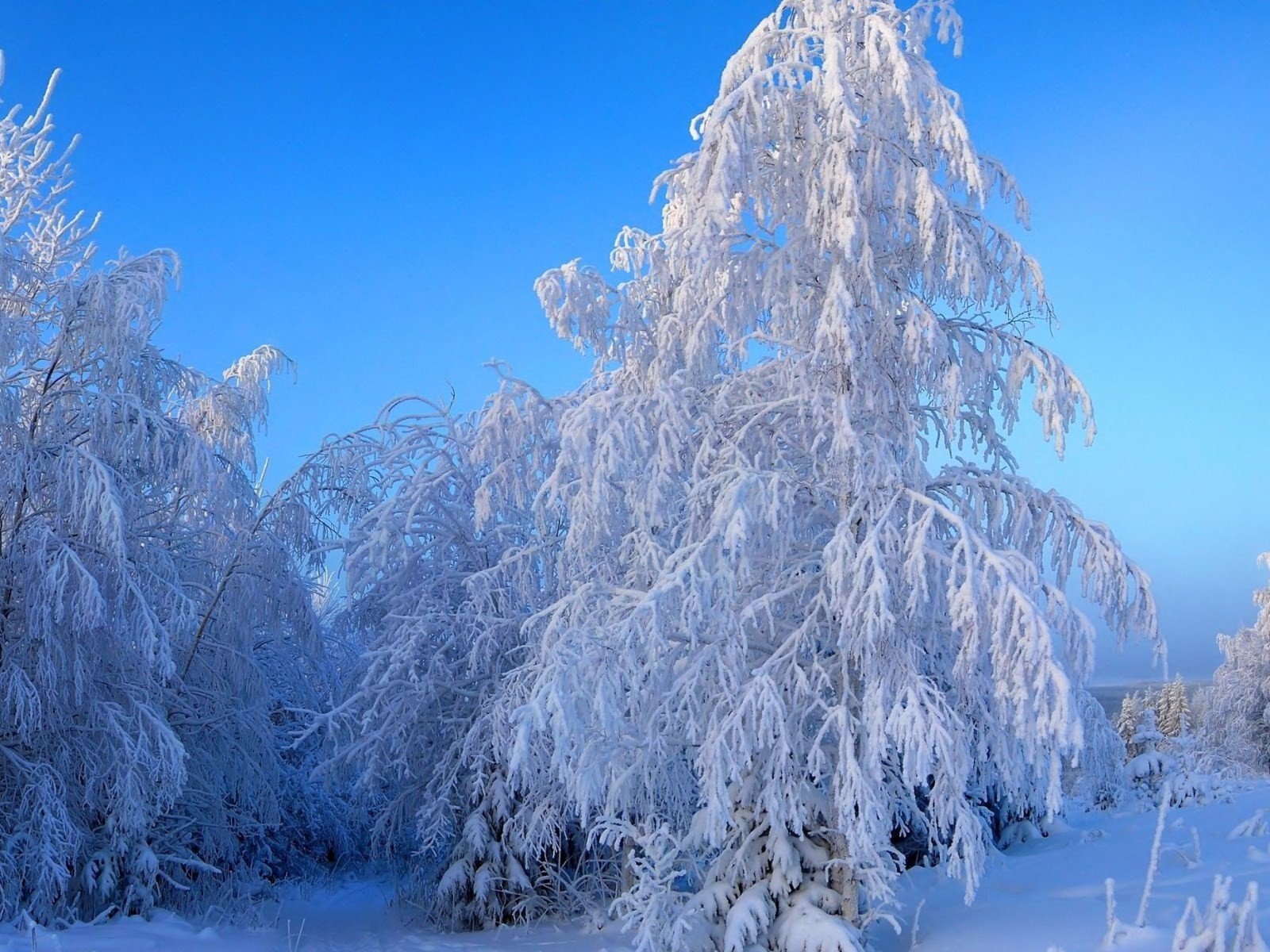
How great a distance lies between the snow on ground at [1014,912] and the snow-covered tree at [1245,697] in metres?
14.9

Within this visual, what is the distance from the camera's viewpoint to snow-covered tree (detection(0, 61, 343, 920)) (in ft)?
30.6

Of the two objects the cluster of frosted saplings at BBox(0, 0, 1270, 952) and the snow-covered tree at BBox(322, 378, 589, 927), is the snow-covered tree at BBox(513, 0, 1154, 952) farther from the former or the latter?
the snow-covered tree at BBox(322, 378, 589, 927)

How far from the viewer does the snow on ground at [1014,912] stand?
748 centimetres

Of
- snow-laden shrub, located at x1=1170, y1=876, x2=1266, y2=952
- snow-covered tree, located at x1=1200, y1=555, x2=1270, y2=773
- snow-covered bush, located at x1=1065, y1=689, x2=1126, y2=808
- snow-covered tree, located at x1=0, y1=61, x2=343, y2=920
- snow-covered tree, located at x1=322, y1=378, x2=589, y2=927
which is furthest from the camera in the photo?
snow-covered tree, located at x1=1200, y1=555, x2=1270, y2=773

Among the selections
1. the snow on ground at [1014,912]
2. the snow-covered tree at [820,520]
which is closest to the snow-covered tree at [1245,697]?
the snow on ground at [1014,912]

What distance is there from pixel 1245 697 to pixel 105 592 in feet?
92.1

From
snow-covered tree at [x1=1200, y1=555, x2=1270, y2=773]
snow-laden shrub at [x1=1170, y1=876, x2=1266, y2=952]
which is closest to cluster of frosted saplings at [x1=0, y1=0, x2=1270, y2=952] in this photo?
snow-laden shrub at [x1=1170, y1=876, x2=1266, y2=952]

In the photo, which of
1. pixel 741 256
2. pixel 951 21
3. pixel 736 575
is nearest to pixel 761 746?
pixel 736 575

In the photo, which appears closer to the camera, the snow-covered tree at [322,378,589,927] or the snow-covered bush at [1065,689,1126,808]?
the snow-covered bush at [1065,689,1126,808]

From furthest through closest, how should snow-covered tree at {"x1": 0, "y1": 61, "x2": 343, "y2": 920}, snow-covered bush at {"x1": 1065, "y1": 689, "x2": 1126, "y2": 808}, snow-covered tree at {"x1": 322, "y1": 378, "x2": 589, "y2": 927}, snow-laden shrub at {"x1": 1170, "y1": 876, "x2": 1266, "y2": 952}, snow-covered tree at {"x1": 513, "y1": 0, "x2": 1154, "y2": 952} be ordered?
snow-covered tree at {"x1": 322, "y1": 378, "x2": 589, "y2": 927}, snow-covered tree at {"x1": 0, "y1": 61, "x2": 343, "y2": 920}, snow-covered bush at {"x1": 1065, "y1": 689, "x2": 1126, "y2": 808}, snow-covered tree at {"x1": 513, "y1": 0, "x2": 1154, "y2": 952}, snow-laden shrub at {"x1": 1170, "y1": 876, "x2": 1266, "y2": 952}

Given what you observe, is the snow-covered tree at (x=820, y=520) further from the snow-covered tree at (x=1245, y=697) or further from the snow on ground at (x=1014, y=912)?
the snow-covered tree at (x=1245, y=697)

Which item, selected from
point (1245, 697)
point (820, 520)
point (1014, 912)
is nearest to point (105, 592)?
point (820, 520)

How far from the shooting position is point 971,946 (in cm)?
739

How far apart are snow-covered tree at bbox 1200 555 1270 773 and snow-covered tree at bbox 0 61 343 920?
2493cm
